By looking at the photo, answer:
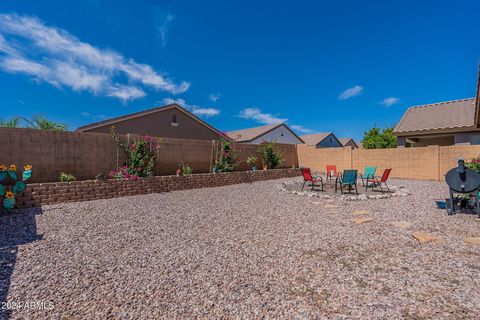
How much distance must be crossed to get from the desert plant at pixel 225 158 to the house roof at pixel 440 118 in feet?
37.8

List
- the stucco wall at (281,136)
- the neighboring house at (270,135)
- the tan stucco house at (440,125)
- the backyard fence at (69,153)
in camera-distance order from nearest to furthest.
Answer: the backyard fence at (69,153)
the tan stucco house at (440,125)
the neighboring house at (270,135)
the stucco wall at (281,136)

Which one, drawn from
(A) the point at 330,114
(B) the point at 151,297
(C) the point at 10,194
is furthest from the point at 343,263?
(A) the point at 330,114

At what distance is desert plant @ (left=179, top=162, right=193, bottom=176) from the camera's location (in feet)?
30.3

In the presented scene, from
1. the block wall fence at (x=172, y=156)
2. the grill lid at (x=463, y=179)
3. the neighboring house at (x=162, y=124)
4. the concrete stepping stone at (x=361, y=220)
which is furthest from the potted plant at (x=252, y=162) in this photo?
the grill lid at (x=463, y=179)

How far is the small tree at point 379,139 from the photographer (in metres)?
24.2

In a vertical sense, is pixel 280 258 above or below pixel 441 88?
below

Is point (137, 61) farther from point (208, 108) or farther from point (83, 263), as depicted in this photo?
point (83, 263)

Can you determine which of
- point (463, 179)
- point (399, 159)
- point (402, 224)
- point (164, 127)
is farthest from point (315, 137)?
point (402, 224)

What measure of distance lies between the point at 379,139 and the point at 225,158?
21320mm

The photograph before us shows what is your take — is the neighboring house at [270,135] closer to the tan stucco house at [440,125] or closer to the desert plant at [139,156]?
the tan stucco house at [440,125]

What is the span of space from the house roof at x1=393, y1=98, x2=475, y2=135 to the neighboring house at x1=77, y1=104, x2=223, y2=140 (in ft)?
41.7

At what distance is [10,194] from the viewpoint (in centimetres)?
514

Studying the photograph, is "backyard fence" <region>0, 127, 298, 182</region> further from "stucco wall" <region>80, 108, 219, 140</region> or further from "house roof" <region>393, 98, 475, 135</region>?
"house roof" <region>393, 98, 475, 135</region>

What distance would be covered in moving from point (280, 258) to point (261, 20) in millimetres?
12239
